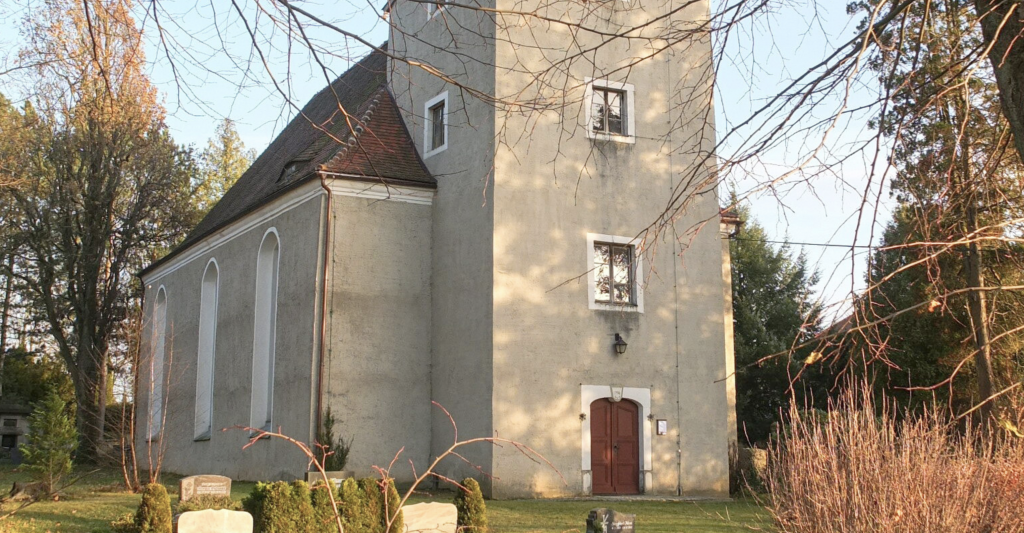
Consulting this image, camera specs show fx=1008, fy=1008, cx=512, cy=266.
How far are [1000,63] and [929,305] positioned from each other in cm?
168

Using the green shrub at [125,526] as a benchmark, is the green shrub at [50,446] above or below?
above

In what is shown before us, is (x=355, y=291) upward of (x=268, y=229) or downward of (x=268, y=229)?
downward

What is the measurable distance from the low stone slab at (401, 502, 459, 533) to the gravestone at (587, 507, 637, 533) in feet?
6.66

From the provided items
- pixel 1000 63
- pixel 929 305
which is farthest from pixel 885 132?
pixel 929 305

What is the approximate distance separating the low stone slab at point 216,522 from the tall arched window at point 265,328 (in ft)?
35.7

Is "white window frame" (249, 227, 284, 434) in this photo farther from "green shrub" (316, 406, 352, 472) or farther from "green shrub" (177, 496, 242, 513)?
"green shrub" (177, 496, 242, 513)

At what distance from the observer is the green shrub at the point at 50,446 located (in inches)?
817

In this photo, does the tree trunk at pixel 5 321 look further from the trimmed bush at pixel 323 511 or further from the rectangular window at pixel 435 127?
the trimmed bush at pixel 323 511

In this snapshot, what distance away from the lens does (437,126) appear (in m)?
23.3

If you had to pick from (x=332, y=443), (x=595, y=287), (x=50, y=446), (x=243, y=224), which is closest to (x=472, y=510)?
(x=332, y=443)

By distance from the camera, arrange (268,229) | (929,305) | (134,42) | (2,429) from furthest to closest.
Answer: (2,429), (268,229), (134,42), (929,305)

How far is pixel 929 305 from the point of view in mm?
5277

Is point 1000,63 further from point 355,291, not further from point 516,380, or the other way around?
point 355,291

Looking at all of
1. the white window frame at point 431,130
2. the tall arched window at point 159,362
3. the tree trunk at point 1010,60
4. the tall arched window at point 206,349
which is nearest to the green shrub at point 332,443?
the white window frame at point 431,130
